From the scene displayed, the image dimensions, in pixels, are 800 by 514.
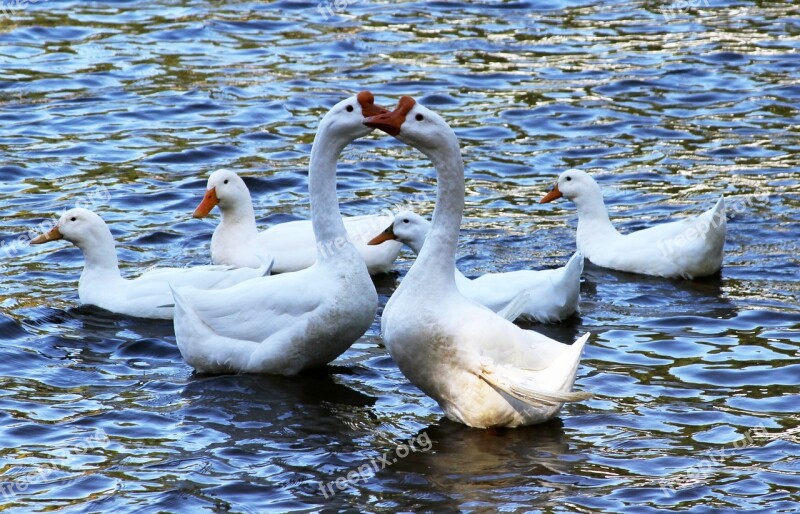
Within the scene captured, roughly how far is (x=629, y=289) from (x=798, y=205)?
2.53 metres

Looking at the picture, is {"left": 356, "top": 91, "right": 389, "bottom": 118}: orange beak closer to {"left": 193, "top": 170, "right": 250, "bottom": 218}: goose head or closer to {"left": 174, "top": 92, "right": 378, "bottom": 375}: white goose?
{"left": 174, "top": 92, "right": 378, "bottom": 375}: white goose

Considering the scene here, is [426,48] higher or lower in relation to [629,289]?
higher

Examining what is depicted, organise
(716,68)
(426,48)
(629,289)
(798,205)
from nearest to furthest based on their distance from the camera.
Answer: (629,289) < (798,205) < (716,68) < (426,48)

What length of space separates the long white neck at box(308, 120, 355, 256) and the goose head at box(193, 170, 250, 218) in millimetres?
2124

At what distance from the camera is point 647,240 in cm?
1039

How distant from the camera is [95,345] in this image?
8844 millimetres

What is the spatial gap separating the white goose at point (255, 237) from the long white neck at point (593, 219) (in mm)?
1769

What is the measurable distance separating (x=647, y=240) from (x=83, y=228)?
15.3 feet

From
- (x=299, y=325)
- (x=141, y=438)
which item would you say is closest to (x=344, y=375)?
(x=299, y=325)

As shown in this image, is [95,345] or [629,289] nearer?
[95,345]

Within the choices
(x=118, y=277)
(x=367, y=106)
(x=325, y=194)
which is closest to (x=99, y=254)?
(x=118, y=277)

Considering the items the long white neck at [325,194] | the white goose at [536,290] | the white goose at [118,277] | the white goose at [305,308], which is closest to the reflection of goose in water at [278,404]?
the white goose at [305,308]

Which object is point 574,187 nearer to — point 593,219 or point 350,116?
point 593,219

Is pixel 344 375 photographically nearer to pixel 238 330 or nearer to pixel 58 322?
pixel 238 330
